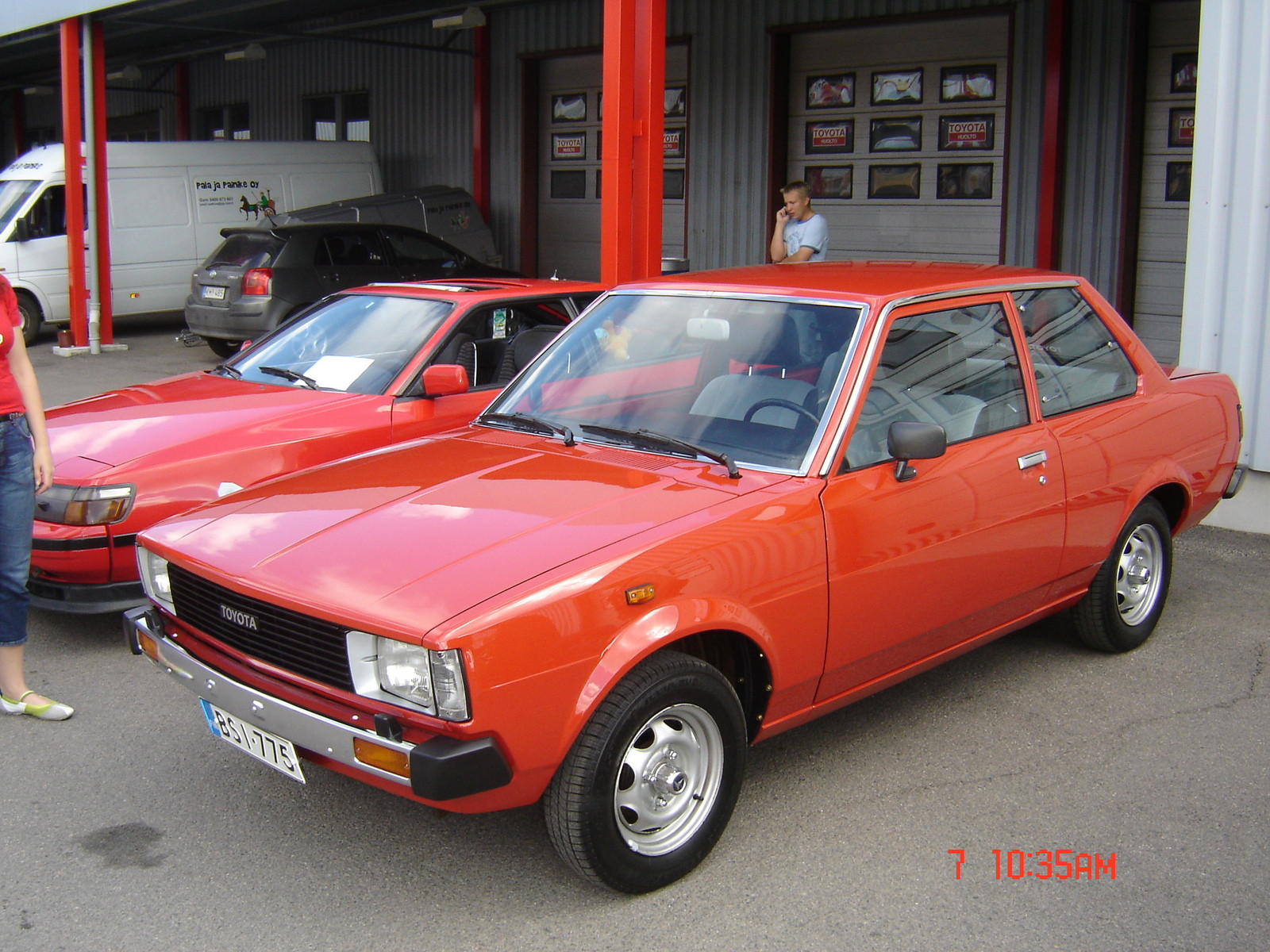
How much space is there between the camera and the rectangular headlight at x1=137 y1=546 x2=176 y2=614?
11.5 feet

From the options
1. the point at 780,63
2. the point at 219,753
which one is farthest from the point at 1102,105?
the point at 219,753

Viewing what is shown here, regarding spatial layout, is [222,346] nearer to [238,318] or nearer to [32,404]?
[238,318]

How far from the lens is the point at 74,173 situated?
13852 mm

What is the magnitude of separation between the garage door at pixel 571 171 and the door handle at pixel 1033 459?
11.5 m

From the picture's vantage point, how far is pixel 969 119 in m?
12.1

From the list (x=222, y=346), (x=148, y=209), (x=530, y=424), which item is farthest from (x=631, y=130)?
(x=148, y=209)

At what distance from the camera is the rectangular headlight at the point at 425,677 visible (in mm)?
2732

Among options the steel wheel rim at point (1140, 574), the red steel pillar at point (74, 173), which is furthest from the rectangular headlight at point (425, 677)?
the red steel pillar at point (74, 173)

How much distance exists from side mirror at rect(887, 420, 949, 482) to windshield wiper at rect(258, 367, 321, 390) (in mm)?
3270

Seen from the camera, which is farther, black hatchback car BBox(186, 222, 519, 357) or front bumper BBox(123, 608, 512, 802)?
black hatchback car BBox(186, 222, 519, 357)

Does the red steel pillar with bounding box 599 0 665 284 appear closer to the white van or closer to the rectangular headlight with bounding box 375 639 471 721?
the rectangular headlight with bounding box 375 639 471 721

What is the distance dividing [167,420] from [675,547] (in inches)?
124

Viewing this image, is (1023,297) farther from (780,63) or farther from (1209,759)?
(780,63)

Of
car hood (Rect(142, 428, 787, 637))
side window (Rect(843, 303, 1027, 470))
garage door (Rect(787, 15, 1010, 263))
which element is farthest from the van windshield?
side window (Rect(843, 303, 1027, 470))
